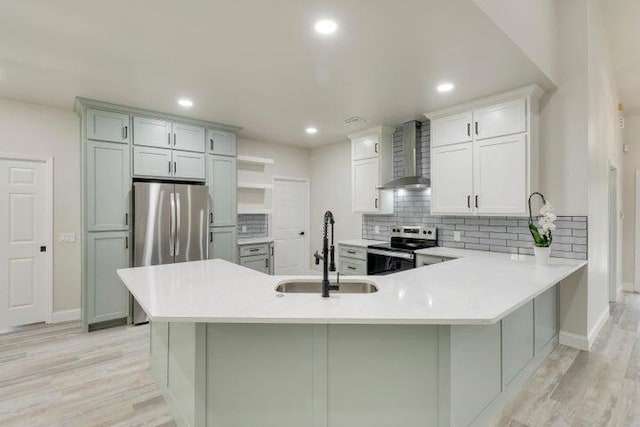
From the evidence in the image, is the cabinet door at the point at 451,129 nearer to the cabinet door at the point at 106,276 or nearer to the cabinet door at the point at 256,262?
the cabinet door at the point at 256,262

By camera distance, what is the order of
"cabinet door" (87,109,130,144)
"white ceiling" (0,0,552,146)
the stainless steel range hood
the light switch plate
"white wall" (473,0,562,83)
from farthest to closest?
the stainless steel range hood, the light switch plate, "cabinet door" (87,109,130,144), "white wall" (473,0,562,83), "white ceiling" (0,0,552,146)

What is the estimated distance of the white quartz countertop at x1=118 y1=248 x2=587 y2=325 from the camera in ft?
4.91

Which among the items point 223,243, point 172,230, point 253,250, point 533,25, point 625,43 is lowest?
point 253,250

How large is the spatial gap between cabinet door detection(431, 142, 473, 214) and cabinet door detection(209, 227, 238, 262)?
2.81m

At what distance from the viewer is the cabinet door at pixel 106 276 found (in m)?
3.72

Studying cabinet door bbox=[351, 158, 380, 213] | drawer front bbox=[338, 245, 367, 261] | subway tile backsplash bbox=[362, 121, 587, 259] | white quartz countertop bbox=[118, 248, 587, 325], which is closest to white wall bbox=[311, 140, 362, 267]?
subway tile backsplash bbox=[362, 121, 587, 259]

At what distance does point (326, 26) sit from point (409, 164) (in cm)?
266

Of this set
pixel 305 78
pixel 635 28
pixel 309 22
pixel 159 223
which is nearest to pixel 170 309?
pixel 309 22

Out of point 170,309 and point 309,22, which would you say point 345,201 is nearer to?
point 309,22

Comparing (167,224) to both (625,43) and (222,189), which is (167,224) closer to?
(222,189)

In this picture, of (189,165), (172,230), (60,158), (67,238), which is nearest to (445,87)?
(189,165)

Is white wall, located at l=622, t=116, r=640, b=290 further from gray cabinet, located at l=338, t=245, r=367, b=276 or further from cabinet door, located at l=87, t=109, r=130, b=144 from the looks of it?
cabinet door, located at l=87, t=109, r=130, b=144

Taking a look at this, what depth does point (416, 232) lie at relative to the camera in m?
4.53

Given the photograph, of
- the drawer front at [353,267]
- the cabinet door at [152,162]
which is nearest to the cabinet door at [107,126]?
the cabinet door at [152,162]
